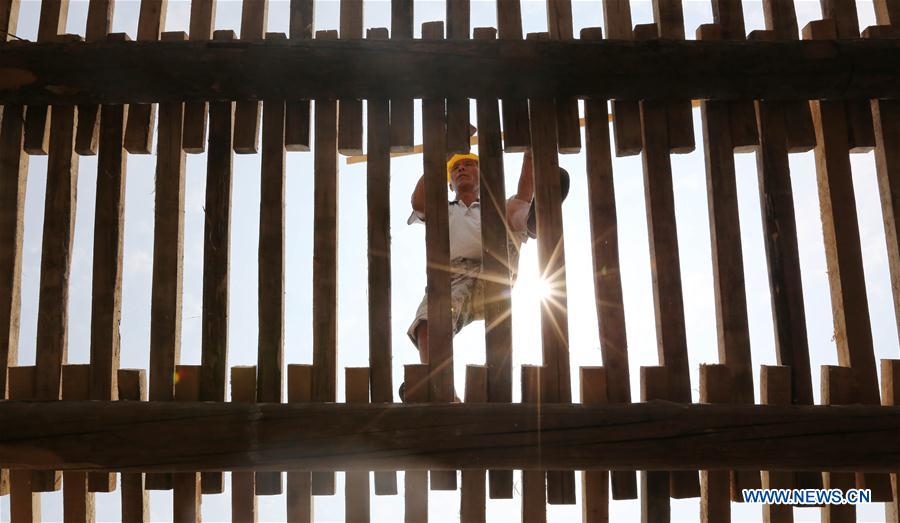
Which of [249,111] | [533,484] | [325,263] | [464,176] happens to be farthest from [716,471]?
[464,176]

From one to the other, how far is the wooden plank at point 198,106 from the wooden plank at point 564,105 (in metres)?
1.36

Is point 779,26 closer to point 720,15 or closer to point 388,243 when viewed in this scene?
point 720,15

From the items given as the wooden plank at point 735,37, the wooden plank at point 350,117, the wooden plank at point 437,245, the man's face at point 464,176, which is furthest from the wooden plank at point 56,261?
the wooden plank at point 735,37

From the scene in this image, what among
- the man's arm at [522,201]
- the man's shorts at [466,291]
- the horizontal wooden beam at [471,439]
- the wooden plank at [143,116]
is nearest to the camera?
the horizontal wooden beam at [471,439]

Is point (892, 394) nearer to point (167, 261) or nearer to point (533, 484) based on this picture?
point (533, 484)

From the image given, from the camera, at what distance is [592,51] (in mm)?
2840

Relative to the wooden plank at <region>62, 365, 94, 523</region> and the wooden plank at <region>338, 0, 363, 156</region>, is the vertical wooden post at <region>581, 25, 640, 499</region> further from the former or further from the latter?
the wooden plank at <region>62, 365, 94, 523</region>

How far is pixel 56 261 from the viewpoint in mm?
2908

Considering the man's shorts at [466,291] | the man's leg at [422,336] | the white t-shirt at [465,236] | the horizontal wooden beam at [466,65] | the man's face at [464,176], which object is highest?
the man's face at [464,176]

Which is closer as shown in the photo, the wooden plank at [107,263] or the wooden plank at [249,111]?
the wooden plank at [107,263]

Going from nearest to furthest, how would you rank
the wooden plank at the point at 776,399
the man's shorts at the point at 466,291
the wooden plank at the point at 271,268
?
the wooden plank at the point at 776,399 → the wooden plank at the point at 271,268 → the man's shorts at the point at 466,291

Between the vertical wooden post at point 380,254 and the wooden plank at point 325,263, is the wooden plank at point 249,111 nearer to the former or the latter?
the wooden plank at point 325,263

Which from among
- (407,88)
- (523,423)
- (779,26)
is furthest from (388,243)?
(779,26)

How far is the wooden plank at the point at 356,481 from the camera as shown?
8.87 ft
